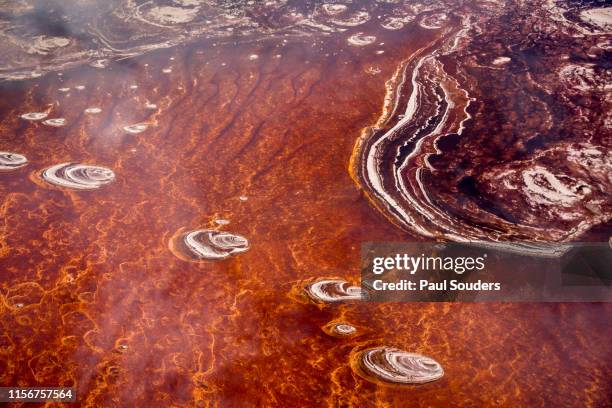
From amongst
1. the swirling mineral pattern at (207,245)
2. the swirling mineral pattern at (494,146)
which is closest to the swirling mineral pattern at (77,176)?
the swirling mineral pattern at (207,245)

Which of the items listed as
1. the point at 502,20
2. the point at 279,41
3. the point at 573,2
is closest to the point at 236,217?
the point at 279,41

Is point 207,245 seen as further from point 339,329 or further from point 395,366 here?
point 395,366

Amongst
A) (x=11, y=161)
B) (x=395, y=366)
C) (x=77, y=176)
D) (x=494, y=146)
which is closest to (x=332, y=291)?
(x=395, y=366)

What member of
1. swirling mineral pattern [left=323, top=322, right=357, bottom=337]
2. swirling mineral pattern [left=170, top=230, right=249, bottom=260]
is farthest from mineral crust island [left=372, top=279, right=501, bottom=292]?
swirling mineral pattern [left=170, top=230, right=249, bottom=260]

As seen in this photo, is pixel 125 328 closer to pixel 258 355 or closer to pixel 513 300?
pixel 258 355

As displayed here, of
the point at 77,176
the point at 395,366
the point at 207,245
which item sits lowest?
the point at 395,366

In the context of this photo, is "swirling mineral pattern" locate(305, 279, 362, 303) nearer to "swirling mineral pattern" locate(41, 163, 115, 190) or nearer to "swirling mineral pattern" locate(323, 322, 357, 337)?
"swirling mineral pattern" locate(323, 322, 357, 337)
